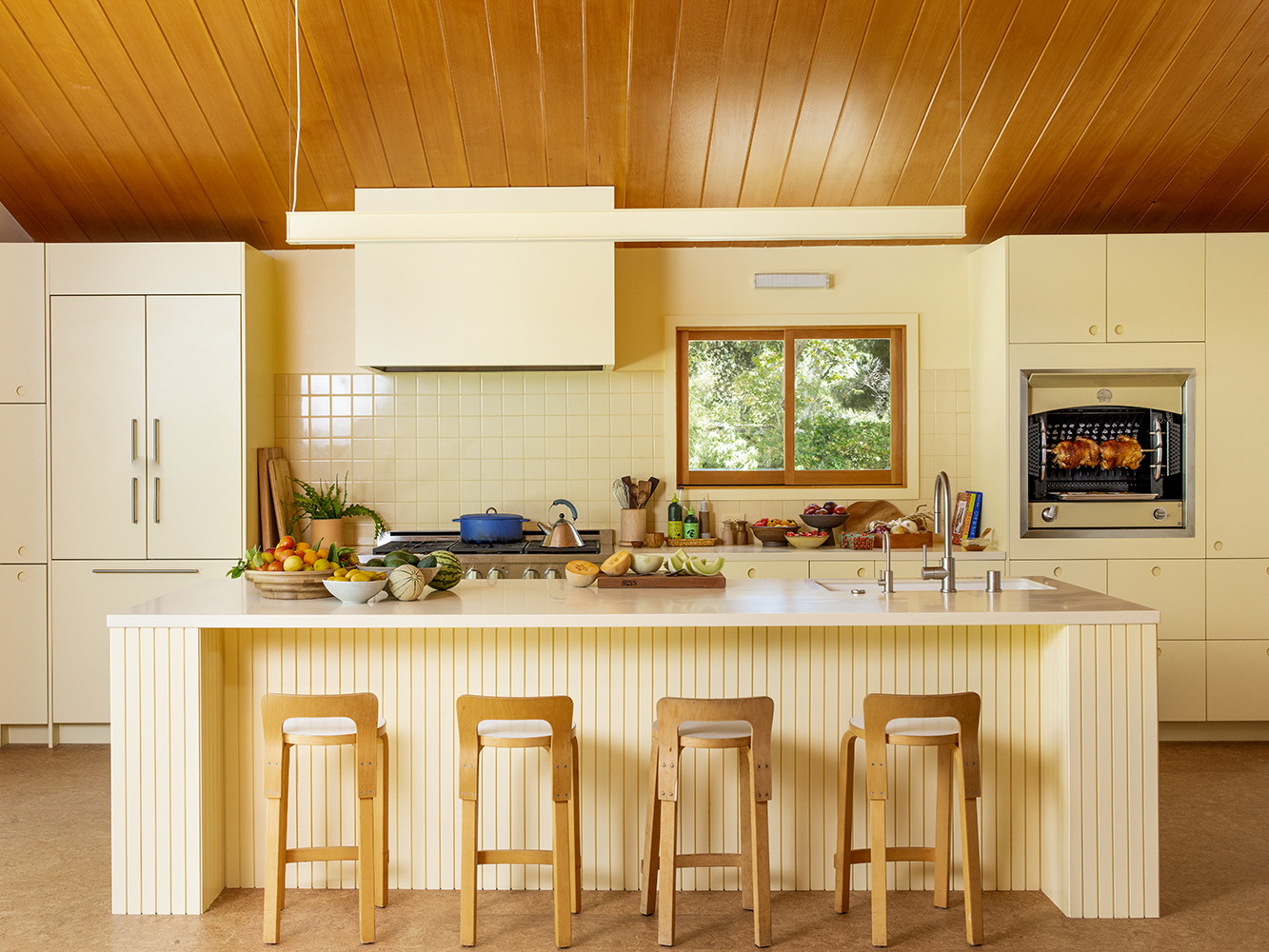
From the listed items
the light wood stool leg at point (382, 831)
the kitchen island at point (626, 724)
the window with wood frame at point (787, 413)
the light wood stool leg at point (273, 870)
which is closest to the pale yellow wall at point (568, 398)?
the window with wood frame at point (787, 413)

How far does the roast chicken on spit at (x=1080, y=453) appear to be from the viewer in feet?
15.2

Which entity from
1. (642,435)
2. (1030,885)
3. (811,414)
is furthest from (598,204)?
(1030,885)

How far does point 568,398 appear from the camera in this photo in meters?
5.24

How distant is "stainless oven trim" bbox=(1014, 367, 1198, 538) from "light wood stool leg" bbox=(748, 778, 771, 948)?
260cm

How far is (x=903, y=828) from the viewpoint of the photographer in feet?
10.0

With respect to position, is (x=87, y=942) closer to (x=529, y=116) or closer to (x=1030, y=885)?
(x=1030, y=885)

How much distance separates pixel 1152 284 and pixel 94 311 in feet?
16.5

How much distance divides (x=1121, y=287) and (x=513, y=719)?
3641 mm

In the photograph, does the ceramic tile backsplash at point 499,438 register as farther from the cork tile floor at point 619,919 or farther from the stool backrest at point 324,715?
the stool backrest at point 324,715

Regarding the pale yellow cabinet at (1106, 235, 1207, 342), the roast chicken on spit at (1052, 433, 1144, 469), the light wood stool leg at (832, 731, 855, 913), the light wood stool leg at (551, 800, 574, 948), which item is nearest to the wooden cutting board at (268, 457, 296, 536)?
the light wood stool leg at (551, 800, 574, 948)

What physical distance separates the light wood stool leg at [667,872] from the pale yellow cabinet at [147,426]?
293cm

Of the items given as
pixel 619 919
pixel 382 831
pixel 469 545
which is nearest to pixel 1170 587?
pixel 619 919

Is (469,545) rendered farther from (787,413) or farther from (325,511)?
(787,413)

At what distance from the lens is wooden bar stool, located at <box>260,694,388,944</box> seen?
2.62m
